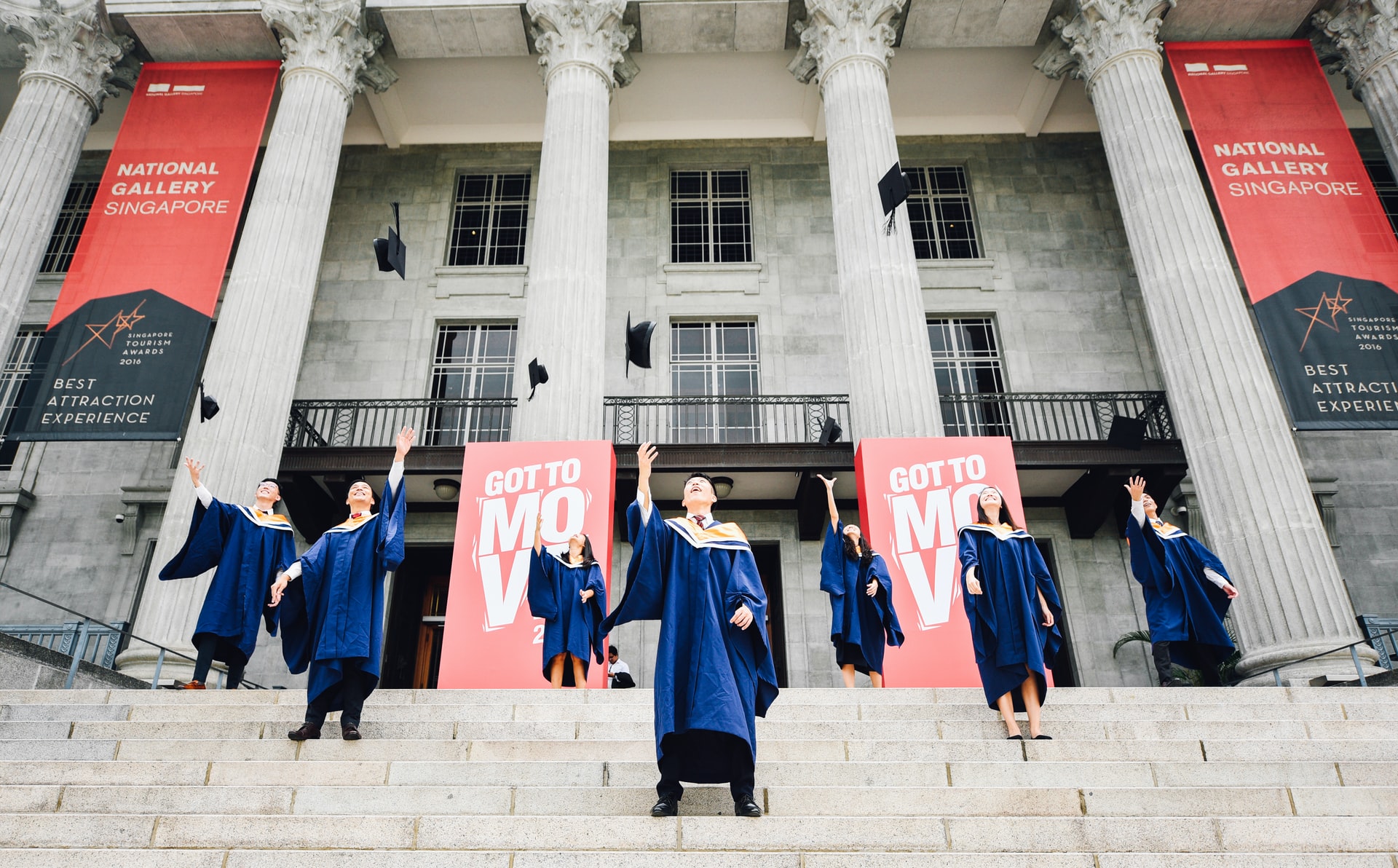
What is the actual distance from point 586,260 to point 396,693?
775cm

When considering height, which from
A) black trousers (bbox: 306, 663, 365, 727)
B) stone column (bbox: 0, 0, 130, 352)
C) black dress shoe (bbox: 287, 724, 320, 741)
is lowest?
black dress shoe (bbox: 287, 724, 320, 741)

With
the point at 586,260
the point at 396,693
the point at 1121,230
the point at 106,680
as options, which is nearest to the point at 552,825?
the point at 396,693

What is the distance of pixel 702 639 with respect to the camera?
4402 mm

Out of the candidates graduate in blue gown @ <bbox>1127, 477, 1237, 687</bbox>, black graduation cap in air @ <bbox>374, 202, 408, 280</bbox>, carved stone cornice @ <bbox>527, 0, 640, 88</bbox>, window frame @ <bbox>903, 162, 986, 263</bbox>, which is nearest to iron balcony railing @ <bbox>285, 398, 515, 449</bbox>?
black graduation cap in air @ <bbox>374, 202, 408, 280</bbox>

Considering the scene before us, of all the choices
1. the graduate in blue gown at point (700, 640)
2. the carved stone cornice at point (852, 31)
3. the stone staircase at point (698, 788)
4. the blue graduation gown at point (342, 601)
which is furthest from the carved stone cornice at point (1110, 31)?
the blue graduation gown at point (342, 601)

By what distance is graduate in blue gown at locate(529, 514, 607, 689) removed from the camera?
8.21m

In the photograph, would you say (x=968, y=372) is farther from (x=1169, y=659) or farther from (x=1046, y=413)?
(x=1169, y=659)

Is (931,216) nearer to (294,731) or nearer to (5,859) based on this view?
(294,731)

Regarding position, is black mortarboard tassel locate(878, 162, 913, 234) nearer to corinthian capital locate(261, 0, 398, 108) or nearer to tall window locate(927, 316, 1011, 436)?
tall window locate(927, 316, 1011, 436)

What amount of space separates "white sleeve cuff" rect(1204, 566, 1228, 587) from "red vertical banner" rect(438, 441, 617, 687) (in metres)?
5.56

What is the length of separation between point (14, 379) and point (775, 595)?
14.4m

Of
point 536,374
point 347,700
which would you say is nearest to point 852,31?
point 536,374

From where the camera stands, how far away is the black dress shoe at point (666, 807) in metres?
4.11

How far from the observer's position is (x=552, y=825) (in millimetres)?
3992
